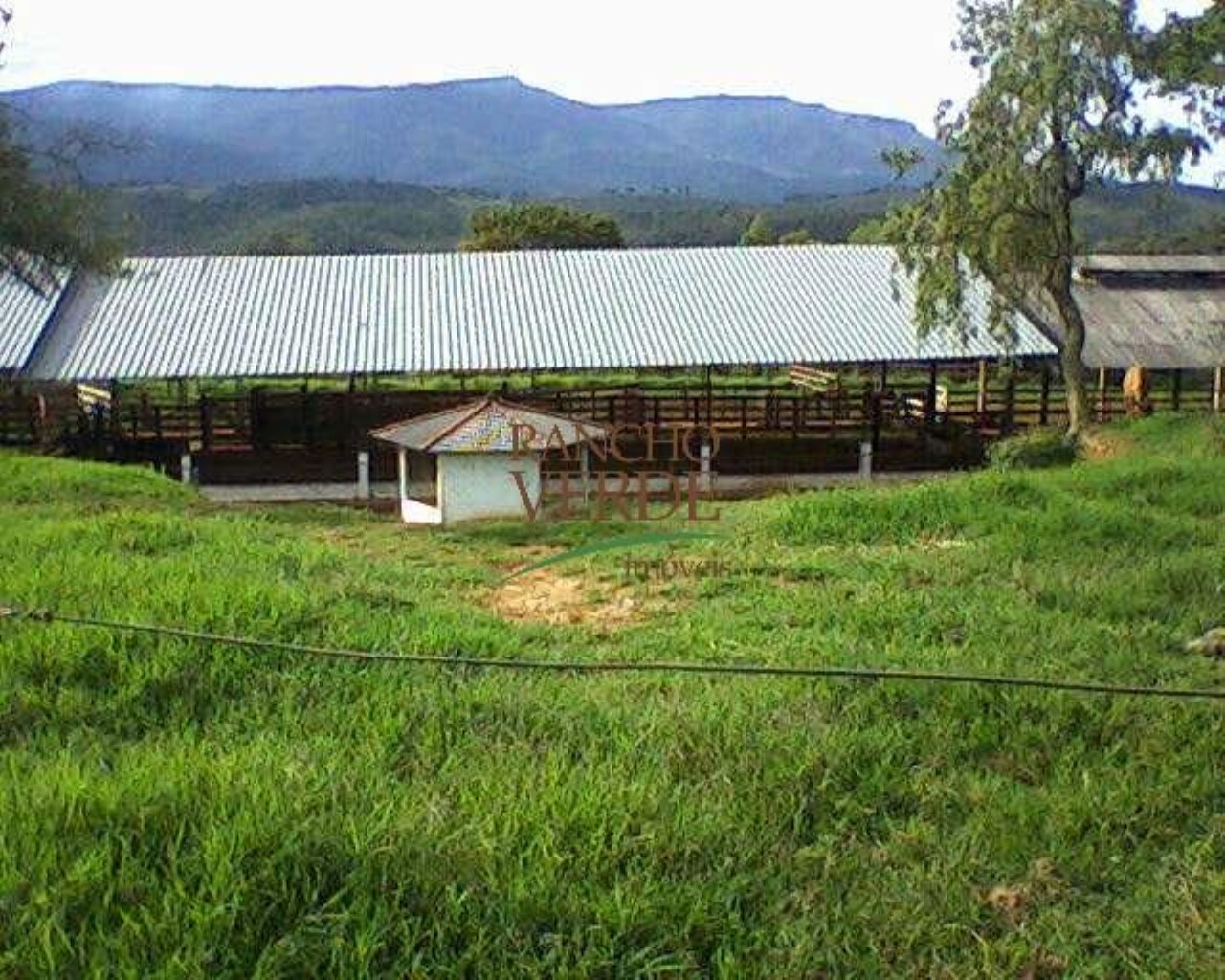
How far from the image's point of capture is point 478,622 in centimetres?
640

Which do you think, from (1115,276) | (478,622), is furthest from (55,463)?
(1115,276)

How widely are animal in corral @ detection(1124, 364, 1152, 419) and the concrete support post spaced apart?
4.60 meters

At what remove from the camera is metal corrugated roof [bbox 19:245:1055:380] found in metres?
18.8

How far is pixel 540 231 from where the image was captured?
141ft

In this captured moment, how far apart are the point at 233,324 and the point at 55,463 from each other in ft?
20.9

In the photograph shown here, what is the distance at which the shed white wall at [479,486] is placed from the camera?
1278cm

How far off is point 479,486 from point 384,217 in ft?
303

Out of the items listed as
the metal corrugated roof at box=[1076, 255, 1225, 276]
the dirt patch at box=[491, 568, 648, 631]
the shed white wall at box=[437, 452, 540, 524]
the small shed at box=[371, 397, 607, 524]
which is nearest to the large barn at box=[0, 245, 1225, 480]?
the metal corrugated roof at box=[1076, 255, 1225, 276]

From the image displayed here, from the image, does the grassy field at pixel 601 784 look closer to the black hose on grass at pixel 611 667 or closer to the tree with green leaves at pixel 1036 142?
the black hose on grass at pixel 611 667

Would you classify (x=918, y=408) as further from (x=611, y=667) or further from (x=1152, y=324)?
(x=611, y=667)

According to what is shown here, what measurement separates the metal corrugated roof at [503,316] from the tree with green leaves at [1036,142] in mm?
1845

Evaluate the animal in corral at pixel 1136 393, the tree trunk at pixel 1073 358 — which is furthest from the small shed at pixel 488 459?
the animal in corral at pixel 1136 393

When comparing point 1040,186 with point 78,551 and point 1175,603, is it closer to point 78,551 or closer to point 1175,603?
point 1175,603

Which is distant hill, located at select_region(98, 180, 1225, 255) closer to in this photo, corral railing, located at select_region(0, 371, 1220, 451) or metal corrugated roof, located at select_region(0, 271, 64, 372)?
metal corrugated roof, located at select_region(0, 271, 64, 372)
